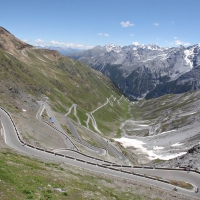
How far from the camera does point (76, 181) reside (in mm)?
35688

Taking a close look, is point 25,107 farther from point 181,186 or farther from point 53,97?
point 181,186

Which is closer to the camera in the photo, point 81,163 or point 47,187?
point 47,187

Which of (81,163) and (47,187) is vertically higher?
(81,163)

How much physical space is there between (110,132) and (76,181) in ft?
518

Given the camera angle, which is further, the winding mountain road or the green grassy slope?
the winding mountain road

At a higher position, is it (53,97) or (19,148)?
(53,97)

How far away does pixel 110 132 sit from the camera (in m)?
192

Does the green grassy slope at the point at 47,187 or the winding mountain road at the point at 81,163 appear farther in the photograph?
the winding mountain road at the point at 81,163

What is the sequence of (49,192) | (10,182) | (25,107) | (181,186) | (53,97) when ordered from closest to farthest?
1. (10,182)
2. (49,192)
3. (181,186)
4. (25,107)
5. (53,97)

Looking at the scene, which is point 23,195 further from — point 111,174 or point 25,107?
point 25,107

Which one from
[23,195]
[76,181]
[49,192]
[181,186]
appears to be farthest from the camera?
[181,186]

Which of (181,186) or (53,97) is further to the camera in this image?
(53,97)

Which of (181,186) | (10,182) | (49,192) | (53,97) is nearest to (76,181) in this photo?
(49,192)

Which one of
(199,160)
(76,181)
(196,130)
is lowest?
(76,181)
